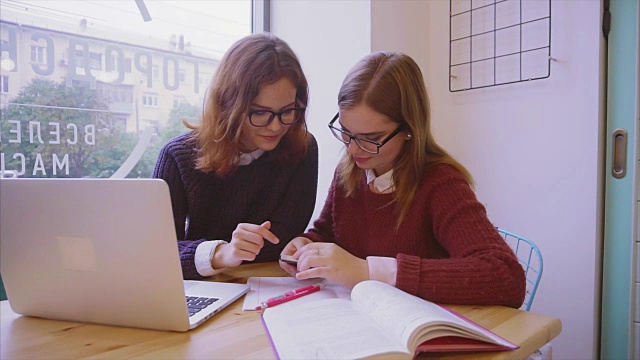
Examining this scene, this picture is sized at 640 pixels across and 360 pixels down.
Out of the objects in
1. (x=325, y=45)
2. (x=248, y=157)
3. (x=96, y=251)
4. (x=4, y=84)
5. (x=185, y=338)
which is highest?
(x=325, y=45)

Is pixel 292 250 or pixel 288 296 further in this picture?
pixel 292 250

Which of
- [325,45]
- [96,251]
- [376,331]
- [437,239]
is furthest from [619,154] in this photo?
[96,251]

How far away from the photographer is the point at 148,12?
169 cm

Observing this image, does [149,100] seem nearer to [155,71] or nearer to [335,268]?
[155,71]

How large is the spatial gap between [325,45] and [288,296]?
4.46 feet

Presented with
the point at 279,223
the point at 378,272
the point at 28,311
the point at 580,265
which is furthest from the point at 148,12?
the point at 580,265

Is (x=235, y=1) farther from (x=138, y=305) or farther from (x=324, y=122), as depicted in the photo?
(x=138, y=305)

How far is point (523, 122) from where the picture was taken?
1.79 metres

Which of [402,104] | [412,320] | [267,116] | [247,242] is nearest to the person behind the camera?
[412,320]

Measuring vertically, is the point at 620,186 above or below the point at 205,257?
above

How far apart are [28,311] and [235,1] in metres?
1.59

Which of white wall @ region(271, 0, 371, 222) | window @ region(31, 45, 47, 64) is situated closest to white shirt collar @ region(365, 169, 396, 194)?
white wall @ region(271, 0, 371, 222)

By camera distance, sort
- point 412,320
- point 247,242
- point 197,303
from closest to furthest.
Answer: point 412,320
point 197,303
point 247,242

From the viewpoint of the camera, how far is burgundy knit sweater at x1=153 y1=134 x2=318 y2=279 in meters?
1.22
